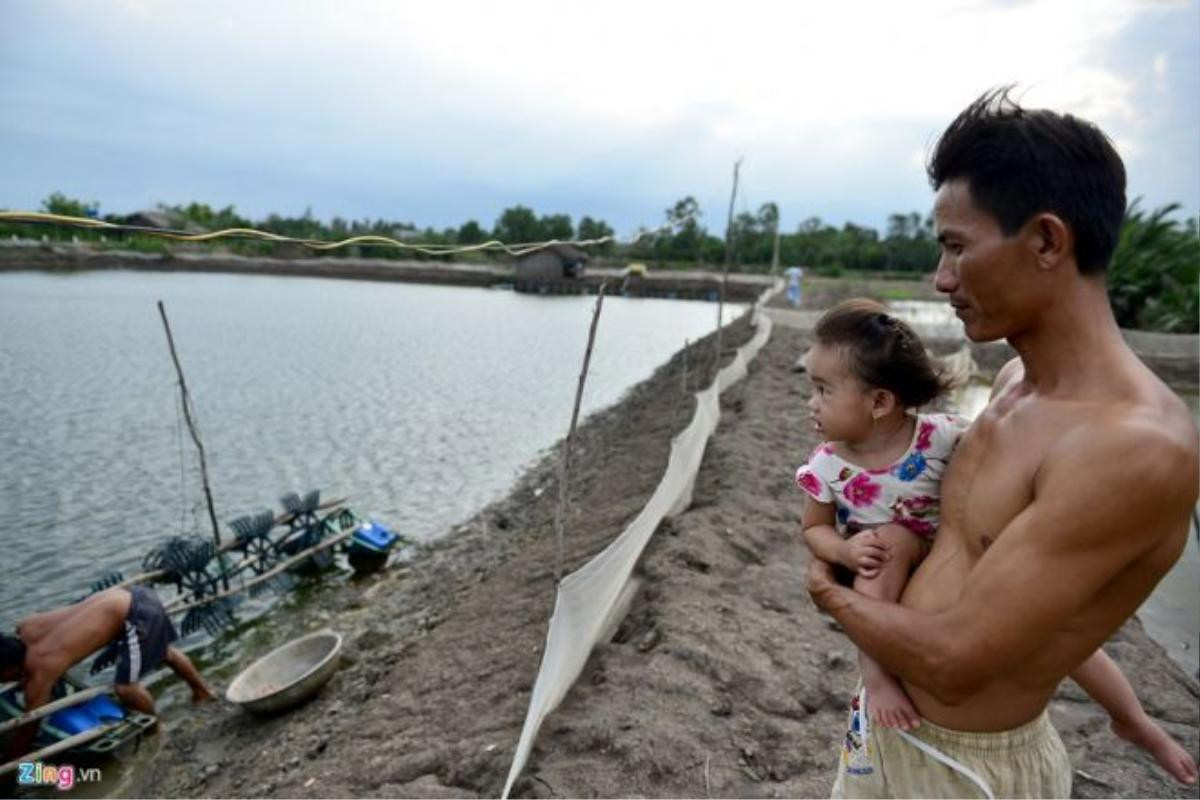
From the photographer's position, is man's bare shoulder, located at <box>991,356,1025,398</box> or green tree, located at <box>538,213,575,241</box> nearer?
man's bare shoulder, located at <box>991,356,1025,398</box>

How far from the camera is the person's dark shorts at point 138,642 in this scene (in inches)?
227

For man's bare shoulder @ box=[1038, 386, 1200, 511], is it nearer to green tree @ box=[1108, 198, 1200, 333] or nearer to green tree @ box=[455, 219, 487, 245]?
green tree @ box=[1108, 198, 1200, 333]

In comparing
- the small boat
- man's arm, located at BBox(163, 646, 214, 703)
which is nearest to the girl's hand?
the small boat

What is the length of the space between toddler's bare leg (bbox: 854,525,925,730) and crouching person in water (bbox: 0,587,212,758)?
5.63 m

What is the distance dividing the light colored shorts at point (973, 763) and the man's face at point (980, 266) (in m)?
0.79

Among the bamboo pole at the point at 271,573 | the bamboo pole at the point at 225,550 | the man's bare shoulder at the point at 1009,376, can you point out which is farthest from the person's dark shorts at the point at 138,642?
the man's bare shoulder at the point at 1009,376

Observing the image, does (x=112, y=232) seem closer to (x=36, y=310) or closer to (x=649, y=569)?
(x=649, y=569)

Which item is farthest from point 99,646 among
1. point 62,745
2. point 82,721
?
point 62,745

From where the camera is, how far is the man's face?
132cm

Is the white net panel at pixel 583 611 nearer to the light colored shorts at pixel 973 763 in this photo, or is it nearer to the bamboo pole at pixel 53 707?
the light colored shorts at pixel 973 763

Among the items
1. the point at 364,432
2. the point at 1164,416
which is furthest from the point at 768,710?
the point at 364,432

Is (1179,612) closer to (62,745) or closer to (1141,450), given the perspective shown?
(1141,450)

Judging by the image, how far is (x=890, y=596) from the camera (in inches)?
63.6

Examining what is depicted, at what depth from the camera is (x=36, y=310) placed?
30031 mm
